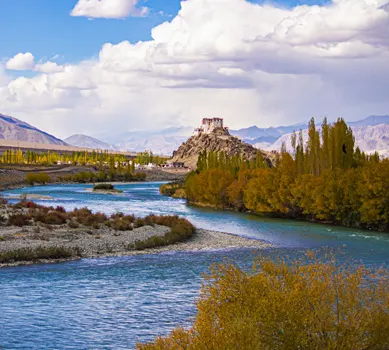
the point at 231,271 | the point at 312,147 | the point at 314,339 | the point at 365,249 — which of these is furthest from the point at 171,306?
the point at 312,147

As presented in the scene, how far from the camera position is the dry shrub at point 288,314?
12094 mm

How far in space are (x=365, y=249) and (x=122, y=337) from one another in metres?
23.6

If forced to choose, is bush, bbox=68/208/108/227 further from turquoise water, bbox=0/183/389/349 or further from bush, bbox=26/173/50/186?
bush, bbox=26/173/50/186

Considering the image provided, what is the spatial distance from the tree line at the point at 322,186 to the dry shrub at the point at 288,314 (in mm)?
39967

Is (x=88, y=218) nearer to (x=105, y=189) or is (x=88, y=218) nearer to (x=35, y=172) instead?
(x=105, y=189)

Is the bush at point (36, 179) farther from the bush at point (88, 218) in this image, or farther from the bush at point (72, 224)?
the bush at point (72, 224)

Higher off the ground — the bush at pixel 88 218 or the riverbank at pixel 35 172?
the riverbank at pixel 35 172

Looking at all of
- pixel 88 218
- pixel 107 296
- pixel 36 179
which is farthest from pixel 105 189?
pixel 107 296

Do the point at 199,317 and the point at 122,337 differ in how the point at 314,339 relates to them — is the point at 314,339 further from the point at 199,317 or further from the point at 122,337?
the point at 122,337

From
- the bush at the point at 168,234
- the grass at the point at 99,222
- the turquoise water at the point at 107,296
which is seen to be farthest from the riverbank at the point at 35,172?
the turquoise water at the point at 107,296

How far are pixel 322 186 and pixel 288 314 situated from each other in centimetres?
4726

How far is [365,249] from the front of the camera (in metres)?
39.5

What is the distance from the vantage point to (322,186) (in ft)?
193

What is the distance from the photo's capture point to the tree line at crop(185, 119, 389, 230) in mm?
53312
